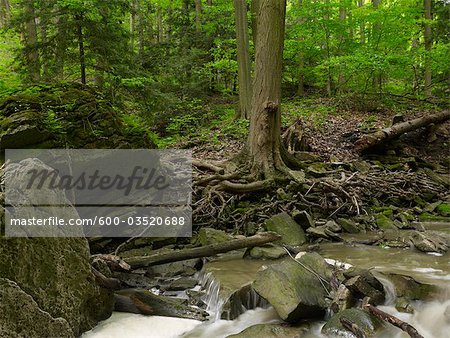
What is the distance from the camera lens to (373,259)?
598cm

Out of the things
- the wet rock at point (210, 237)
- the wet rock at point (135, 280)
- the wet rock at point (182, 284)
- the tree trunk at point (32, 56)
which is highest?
the tree trunk at point (32, 56)

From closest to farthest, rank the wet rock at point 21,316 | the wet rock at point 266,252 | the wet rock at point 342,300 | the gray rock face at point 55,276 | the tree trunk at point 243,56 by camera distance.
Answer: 1. the wet rock at point 21,316
2. the gray rock face at point 55,276
3. the wet rock at point 342,300
4. the wet rock at point 266,252
5. the tree trunk at point 243,56

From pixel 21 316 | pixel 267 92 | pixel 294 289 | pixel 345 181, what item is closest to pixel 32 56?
pixel 267 92

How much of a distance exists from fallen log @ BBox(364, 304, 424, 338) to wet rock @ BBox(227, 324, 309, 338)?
0.73m

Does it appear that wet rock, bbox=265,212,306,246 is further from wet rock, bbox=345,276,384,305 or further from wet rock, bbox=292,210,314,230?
wet rock, bbox=345,276,384,305

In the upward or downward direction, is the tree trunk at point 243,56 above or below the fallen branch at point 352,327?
above

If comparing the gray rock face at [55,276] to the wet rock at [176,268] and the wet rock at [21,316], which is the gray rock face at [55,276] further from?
the wet rock at [176,268]

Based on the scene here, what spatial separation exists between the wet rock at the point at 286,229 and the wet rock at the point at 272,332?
263 centimetres

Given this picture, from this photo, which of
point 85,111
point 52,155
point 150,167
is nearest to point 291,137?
point 150,167

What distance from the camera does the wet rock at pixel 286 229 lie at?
266 inches

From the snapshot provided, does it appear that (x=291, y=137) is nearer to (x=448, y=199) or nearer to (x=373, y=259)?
(x=448, y=199)

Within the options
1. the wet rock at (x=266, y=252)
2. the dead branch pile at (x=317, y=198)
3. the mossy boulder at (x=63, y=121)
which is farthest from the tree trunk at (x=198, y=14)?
the wet rock at (x=266, y=252)

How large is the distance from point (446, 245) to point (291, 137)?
5.41 metres

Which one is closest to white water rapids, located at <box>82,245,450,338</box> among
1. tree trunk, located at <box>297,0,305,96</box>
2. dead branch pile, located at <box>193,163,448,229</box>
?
dead branch pile, located at <box>193,163,448,229</box>
